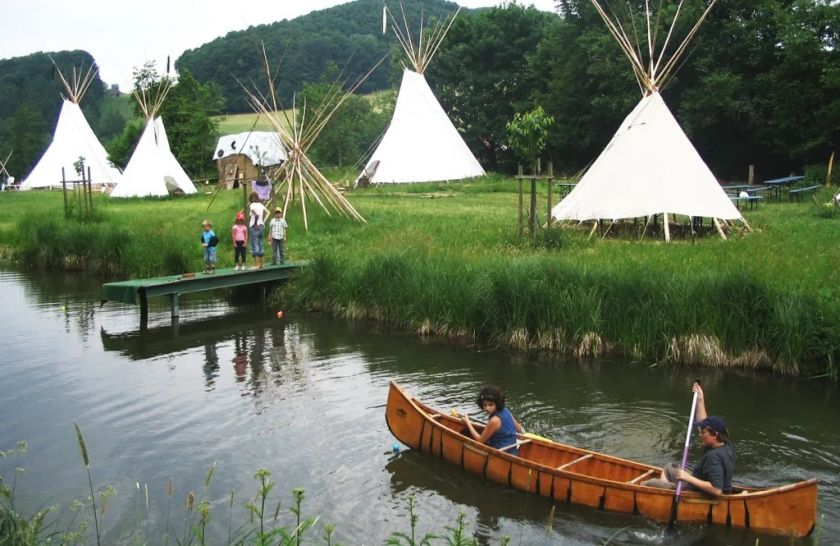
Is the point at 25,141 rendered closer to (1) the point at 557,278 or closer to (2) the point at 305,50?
(2) the point at 305,50

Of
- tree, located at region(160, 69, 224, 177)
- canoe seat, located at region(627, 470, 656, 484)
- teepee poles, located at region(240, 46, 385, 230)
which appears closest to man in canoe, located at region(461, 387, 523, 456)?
canoe seat, located at region(627, 470, 656, 484)

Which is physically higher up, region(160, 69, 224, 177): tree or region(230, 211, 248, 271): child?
region(160, 69, 224, 177): tree

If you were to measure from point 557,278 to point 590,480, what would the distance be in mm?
5628

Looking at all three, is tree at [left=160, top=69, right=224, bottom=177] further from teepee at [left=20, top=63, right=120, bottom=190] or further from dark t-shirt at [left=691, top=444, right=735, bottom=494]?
dark t-shirt at [left=691, top=444, right=735, bottom=494]

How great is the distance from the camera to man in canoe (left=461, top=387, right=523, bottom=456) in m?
7.84

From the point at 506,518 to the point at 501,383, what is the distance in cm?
380

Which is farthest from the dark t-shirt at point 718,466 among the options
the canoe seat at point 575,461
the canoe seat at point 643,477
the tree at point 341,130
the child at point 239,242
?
the tree at point 341,130

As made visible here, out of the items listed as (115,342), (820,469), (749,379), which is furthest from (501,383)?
(115,342)

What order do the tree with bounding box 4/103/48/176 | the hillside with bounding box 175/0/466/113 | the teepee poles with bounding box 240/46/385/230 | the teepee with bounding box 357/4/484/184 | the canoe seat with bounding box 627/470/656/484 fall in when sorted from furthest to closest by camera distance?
1. the hillside with bounding box 175/0/466/113
2. the tree with bounding box 4/103/48/176
3. the teepee with bounding box 357/4/484/184
4. the teepee poles with bounding box 240/46/385/230
5. the canoe seat with bounding box 627/470/656/484

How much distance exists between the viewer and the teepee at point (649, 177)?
17328mm

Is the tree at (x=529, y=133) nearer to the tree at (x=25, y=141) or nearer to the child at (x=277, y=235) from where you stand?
the child at (x=277, y=235)

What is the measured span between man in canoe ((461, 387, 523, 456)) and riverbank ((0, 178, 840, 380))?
4.22 m

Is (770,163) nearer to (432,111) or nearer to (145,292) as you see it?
(432,111)

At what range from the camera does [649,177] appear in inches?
697
